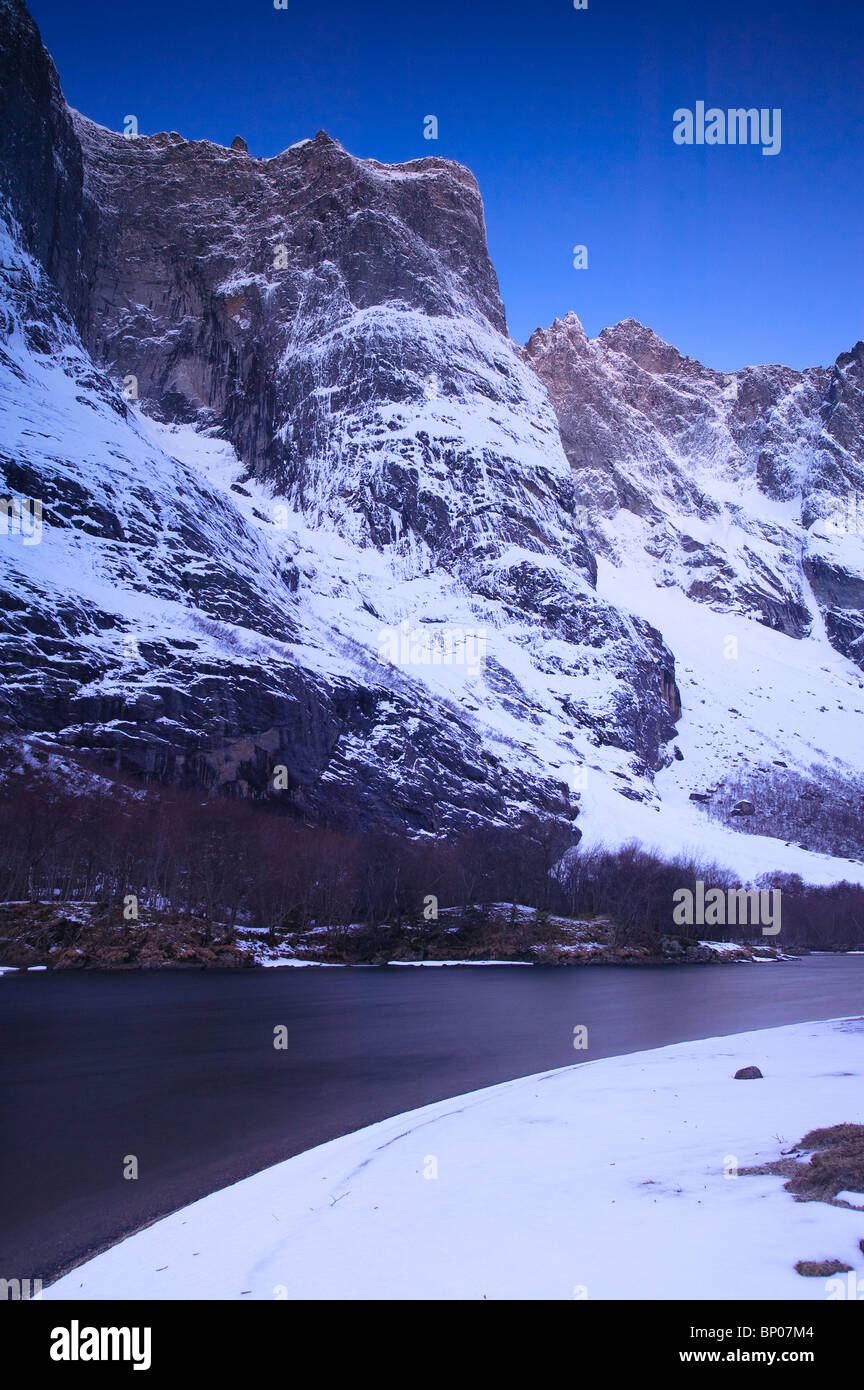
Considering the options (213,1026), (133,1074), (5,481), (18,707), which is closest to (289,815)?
(18,707)

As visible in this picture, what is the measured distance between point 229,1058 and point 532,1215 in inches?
861

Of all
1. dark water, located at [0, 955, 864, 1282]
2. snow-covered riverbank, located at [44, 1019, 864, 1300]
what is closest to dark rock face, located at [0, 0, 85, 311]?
dark water, located at [0, 955, 864, 1282]

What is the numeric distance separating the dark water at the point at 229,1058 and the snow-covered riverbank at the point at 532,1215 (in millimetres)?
1927

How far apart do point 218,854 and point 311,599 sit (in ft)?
310

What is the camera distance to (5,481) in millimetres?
127562

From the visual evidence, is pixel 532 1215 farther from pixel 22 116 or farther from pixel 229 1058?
pixel 22 116

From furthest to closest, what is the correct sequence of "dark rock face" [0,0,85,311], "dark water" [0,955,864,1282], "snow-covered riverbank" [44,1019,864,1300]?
"dark rock face" [0,0,85,311] → "dark water" [0,955,864,1282] → "snow-covered riverbank" [44,1019,864,1300]

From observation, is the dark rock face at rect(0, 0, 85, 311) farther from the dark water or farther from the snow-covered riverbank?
the snow-covered riverbank

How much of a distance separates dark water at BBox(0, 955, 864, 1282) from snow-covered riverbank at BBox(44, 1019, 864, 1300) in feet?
6.32

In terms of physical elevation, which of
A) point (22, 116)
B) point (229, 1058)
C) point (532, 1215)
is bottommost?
point (229, 1058)

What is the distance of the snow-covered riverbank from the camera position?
9.20 meters

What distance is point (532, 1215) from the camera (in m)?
11.5

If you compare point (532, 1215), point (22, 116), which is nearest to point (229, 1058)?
point (532, 1215)

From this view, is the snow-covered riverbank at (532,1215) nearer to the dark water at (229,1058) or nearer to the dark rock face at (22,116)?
the dark water at (229,1058)
